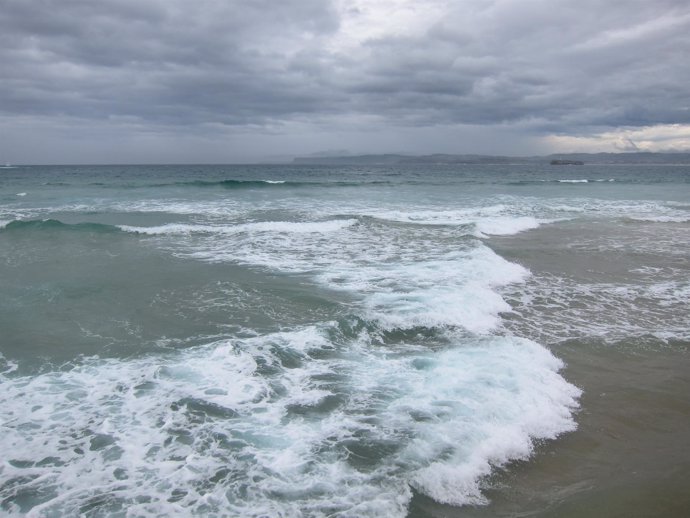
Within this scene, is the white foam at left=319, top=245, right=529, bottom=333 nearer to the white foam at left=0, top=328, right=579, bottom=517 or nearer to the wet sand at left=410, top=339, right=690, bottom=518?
the white foam at left=0, top=328, right=579, bottom=517

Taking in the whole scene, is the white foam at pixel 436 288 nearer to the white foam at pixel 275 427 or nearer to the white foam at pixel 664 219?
the white foam at pixel 275 427

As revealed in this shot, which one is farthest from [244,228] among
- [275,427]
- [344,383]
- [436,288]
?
[275,427]

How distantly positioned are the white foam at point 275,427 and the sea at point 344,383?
0.08ft

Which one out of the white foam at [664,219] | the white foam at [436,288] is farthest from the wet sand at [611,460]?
the white foam at [664,219]

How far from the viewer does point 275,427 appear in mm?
5465

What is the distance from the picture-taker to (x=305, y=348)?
7625mm

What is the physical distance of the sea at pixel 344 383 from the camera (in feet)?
14.7

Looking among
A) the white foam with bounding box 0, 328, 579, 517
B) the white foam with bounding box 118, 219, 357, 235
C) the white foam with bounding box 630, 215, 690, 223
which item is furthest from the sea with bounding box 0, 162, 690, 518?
the white foam with bounding box 630, 215, 690, 223

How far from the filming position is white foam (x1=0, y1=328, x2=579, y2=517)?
4.43m

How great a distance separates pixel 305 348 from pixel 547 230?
51.6 feet

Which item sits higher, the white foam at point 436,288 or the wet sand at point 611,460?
the white foam at point 436,288

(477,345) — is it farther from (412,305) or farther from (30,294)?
(30,294)

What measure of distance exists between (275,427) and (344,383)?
1288mm

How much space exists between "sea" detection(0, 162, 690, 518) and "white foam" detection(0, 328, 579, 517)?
24 millimetres
